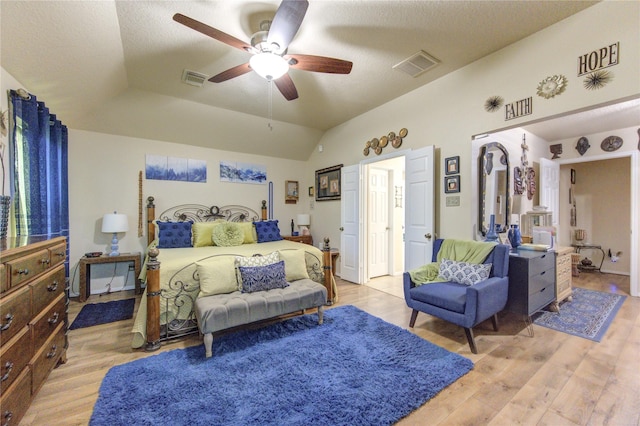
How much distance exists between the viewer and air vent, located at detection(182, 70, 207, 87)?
129 inches

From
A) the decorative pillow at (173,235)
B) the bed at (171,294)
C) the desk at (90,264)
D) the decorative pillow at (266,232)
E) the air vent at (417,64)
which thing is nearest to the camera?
the bed at (171,294)

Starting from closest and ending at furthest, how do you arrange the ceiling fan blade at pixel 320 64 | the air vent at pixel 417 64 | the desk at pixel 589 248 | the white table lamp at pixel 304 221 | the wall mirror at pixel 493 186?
the ceiling fan blade at pixel 320 64, the air vent at pixel 417 64, the wall mirror at pixel 493 186, the desk at pixel 589 248, the white table lamp at pixel 304 221

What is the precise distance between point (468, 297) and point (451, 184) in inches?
61.5

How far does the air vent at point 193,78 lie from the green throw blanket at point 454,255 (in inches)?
139

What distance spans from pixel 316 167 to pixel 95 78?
12.6 feet

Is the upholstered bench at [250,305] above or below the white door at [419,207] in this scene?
below

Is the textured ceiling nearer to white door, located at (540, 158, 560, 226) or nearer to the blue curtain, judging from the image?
the blue curtain

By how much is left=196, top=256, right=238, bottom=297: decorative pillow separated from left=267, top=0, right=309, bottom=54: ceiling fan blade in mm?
2116

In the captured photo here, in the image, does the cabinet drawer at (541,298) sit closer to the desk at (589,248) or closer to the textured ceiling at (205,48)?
the textured ceiling at (205,48)

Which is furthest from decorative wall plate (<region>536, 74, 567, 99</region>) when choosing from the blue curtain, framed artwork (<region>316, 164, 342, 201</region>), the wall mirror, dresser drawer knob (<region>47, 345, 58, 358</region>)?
the blue curtain

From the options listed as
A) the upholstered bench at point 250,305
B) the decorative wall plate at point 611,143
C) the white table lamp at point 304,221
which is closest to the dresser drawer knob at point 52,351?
the upholstered bench at point 250,305

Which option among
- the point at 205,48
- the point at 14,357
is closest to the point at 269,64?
the point at 205,48

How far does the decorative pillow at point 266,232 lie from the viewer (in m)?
A: 4.75

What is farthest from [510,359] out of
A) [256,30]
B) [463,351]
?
[256,30]
